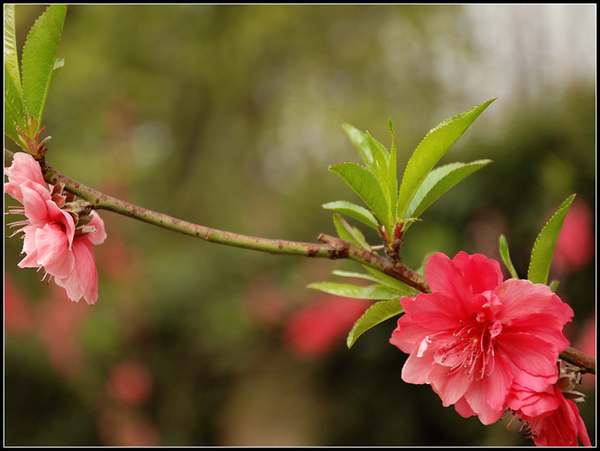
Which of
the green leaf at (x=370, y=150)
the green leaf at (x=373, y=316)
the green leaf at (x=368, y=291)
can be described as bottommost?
the green leaf at (x=373, y=316)

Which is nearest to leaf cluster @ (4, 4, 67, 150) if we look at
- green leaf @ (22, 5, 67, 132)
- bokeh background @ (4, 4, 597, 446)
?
green leaf @ (22, 5, 67, 132)

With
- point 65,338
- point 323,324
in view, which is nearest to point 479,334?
point 323,324

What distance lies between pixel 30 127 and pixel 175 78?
21.6 feet

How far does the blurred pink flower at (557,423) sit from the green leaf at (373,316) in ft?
0.70

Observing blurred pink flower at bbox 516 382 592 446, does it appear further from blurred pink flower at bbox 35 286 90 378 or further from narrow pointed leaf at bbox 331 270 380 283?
blurred pink flower at bbox 35 286 90 378

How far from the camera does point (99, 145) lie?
4.75 m

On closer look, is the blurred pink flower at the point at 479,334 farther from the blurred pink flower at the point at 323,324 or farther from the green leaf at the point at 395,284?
the blurred pink flower at the point at 323,324

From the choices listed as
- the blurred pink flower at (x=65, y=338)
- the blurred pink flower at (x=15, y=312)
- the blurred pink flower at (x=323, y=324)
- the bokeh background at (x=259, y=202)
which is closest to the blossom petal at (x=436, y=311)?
the bokeh background at (x=259, y=202)

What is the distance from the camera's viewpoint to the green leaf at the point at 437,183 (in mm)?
663

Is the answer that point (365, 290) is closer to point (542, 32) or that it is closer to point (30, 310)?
point (30, 310)

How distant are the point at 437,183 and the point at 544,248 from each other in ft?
0.59

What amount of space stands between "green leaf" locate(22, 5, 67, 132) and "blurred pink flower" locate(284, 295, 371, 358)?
313 cm

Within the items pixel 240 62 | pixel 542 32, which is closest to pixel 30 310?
pixel 240 62

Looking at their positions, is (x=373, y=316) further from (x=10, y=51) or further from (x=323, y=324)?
(x=323, y=324)
